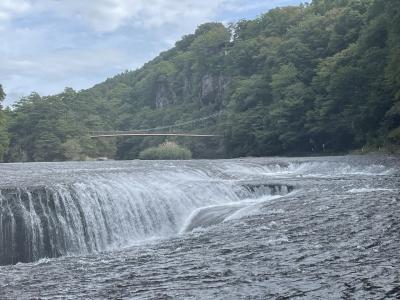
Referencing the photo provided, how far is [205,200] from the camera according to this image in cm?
2058

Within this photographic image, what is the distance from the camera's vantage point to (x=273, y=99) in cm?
6138

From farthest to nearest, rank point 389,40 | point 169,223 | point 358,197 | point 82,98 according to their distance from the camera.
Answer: point 82,98, point 389,40, point 169,223, point 358,197

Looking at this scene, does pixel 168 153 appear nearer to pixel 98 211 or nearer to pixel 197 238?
pixel 98 211

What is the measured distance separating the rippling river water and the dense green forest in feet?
69.8

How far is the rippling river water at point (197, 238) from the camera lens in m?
8.55

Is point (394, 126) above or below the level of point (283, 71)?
below

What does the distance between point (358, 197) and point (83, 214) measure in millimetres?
8219

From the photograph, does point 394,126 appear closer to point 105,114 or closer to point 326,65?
point 326,65

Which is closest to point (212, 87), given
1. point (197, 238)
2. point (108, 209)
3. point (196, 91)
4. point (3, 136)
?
point (196, 91)

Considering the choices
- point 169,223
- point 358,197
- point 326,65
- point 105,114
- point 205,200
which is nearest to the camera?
point 358,197

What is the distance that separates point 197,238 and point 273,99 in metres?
49.7

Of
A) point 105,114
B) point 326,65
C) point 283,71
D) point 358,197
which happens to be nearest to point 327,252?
point 358,197

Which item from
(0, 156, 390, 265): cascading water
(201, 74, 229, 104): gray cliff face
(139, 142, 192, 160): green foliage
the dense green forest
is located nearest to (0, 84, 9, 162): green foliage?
the dense green forest

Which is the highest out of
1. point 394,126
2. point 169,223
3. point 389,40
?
point 389,40
